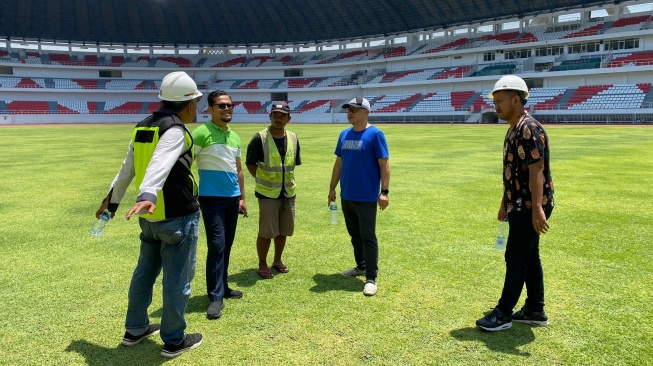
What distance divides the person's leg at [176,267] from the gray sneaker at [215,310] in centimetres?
62

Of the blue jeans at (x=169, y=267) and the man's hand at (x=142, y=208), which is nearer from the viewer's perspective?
the man's hand at (x=142, y=208)

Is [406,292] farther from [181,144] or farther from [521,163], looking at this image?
[181,144]

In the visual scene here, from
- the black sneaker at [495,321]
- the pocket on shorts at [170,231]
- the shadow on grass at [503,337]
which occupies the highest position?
the pocket on shorts at [170,231]

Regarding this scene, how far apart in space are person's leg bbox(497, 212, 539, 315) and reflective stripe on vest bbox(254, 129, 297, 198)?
2418 millimetres

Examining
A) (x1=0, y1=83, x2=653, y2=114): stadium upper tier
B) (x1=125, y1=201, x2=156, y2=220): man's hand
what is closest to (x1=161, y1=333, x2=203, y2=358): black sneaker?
(x1=125, y1=201, x2=156, y2=220): man's hand

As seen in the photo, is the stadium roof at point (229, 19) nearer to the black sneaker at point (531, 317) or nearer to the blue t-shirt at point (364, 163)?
the blue t-shirt at point (364, 163)

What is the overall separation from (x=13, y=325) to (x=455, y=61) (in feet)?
205

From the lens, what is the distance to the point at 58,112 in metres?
63.3

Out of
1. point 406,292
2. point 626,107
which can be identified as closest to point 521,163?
point 406,292

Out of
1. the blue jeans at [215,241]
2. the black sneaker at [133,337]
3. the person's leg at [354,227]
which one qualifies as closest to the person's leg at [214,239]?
the blue jeans at [215,241]

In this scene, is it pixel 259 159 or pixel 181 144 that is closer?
pixel 181 144

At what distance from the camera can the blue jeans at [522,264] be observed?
3795 mm

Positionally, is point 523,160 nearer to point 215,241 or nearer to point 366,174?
point 366,174

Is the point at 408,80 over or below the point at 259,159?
over
